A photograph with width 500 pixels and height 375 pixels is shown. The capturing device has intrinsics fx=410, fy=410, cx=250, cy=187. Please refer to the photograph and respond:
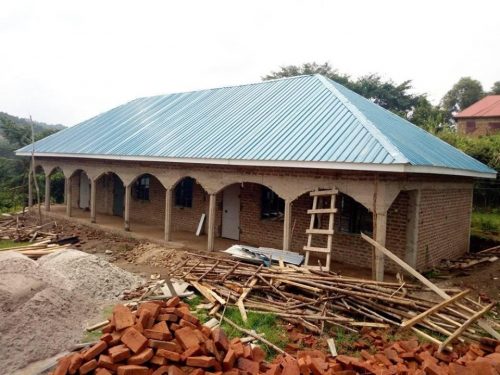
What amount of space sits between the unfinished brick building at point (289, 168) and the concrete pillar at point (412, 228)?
0.08ft

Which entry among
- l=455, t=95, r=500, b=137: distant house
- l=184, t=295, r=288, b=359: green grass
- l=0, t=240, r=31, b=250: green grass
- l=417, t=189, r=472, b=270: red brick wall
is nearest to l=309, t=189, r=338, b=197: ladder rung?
l=417, t=189, r=472, b=270: red brick wall

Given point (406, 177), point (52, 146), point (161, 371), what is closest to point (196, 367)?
point (161, 371)

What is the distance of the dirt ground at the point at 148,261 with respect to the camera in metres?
10.1

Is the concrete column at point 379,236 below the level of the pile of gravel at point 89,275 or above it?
Answer: above

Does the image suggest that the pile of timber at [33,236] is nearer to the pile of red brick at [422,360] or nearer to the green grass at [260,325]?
the green grass at [260,325]

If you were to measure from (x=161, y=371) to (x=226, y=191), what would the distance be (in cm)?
1003

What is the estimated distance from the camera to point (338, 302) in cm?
755

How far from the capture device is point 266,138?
11617 mm

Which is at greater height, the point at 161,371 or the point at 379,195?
the point at 379,195

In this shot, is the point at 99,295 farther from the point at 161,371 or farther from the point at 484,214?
the point at 484,214

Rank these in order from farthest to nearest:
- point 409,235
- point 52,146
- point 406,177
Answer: point 52,146 < point 409,235 < point 406,177

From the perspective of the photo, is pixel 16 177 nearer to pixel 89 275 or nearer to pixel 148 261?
pixel 148 261

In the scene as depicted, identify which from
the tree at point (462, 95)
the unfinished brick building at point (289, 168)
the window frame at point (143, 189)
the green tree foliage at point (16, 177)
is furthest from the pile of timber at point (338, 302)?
the tree at point (462, 95)

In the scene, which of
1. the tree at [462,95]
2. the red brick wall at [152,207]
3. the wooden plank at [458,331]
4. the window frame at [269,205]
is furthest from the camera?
the tree at [462,95]
